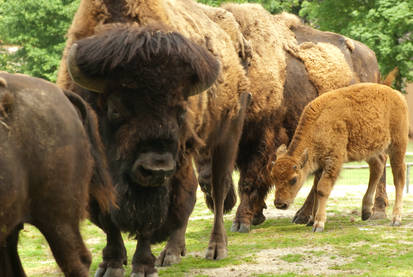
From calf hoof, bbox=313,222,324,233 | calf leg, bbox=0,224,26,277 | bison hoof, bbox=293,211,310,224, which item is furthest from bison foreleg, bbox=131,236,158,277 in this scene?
bison hoof, bbox=293,211,310,224

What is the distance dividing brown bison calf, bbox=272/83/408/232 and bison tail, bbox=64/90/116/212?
4444 millimetres

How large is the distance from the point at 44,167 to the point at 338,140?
573cm

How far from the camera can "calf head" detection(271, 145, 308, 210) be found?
8797 millimetres

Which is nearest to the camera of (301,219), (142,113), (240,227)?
(142,113)

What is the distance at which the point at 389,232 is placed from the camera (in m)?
8.28

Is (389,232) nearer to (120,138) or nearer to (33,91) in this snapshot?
(120,138)

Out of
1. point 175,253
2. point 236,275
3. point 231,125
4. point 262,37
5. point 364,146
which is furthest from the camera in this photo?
point 262,37

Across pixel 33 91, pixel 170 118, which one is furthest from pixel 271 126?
pixel 33 91

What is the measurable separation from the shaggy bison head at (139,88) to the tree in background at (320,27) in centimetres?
1842

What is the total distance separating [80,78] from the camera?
550 centimetres

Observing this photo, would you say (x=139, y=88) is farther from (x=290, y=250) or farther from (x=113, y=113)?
(x=290, y=250)

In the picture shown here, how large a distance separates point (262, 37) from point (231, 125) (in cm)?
217

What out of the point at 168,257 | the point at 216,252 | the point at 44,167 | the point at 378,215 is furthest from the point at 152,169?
the point at 378,215

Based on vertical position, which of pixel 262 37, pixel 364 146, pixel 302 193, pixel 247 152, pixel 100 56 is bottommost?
pixel 302 193
